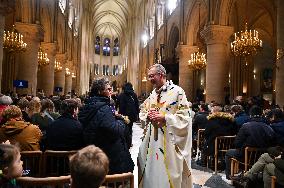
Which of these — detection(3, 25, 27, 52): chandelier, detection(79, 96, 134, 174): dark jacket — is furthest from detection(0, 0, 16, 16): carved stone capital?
detection(79, 96, 134, 174): dark jacket

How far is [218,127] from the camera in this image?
7.47 m

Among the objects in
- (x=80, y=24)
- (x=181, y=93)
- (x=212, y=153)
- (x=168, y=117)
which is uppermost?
(x=80, y=24)

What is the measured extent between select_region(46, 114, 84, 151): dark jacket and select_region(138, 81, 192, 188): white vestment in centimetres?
82

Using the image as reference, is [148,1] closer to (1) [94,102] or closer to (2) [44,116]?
(2) [44,116]

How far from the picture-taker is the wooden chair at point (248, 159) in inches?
229

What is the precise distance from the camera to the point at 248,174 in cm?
506

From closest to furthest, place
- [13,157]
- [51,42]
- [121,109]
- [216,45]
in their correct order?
1. [13,157]
2. [121,109]
3. [216,45]
4. [51,42]

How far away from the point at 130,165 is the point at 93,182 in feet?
6.32

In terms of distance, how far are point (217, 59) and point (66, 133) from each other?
39.4 ft

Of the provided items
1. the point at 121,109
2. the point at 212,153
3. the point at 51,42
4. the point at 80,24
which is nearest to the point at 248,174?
the point at 212,153

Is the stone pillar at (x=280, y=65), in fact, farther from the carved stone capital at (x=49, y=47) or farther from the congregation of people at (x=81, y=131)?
the carved stone capital at (x=49, y=47)

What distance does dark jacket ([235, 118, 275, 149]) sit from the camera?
5.74 metres

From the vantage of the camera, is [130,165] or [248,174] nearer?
[130,165]

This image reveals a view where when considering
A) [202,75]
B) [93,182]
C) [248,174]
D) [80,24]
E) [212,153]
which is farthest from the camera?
[80,24]
